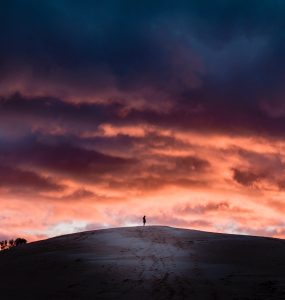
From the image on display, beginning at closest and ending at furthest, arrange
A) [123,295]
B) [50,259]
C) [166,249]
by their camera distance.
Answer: [123,295], [50,259], [166,249]

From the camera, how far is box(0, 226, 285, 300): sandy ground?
→ 19.2 meters

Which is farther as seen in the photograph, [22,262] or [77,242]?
[77,242]

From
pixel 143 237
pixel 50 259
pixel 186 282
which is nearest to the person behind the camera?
pixel 186 282

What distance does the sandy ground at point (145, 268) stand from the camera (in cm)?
1923

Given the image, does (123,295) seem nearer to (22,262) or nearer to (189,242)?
(22,262)

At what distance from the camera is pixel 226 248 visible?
3141 centimetres

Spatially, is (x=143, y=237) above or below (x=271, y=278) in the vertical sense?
above

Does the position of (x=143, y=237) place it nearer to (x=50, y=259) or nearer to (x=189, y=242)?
(x=189, y=242)

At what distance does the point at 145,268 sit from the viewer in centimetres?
2375

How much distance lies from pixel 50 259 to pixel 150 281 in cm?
990

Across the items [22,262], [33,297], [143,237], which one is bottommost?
[33,297]

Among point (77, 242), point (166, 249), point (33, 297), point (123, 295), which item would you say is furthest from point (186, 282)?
point (77, 242)

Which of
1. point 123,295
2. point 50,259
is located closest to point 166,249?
point 50,259

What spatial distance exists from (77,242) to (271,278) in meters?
17.8
